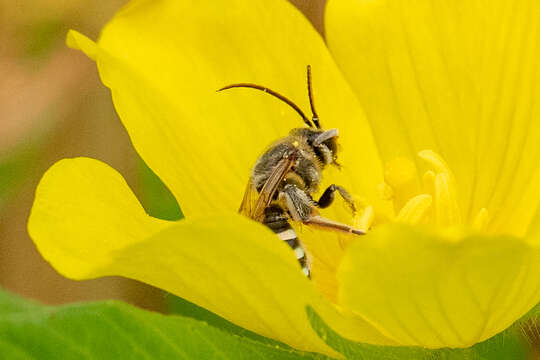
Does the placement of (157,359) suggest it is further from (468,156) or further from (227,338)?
(468,156)

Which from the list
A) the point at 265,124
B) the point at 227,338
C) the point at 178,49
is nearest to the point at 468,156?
the point at 265,124

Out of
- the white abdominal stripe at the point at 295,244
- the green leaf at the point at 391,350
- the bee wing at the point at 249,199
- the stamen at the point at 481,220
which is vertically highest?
the bee wing at the point at 249,199

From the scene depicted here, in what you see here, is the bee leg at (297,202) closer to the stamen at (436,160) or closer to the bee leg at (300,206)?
the bee leg at (300,206)

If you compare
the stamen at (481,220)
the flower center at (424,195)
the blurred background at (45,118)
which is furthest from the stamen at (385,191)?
the blurred background at (45,118)

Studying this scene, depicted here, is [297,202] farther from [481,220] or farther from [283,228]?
[481,220]

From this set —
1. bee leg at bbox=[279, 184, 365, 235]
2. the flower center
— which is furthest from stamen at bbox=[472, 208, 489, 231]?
bee leg at bbox=[279, 184, 365, 235]

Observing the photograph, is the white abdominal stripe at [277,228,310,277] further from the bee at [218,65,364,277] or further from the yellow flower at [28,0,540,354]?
the yellow flower at [28,0,540,354]

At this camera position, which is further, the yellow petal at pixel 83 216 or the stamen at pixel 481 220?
the stamen at pixel 481 220
